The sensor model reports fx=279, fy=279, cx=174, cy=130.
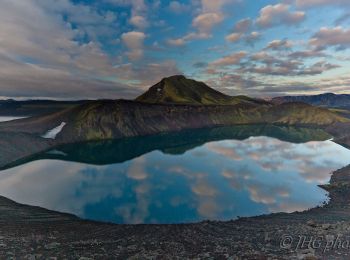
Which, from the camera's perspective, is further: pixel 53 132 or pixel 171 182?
pixel 53 132

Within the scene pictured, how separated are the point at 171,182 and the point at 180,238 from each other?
40977mm

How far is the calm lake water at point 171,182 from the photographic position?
188 feet

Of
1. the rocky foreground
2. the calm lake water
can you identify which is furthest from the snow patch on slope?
the rocky foreground

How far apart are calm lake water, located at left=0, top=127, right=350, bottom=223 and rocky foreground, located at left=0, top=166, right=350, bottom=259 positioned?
6.90 m

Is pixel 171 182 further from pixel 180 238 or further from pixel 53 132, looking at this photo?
pixel 53 132

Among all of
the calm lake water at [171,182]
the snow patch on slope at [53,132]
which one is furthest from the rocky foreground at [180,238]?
the snow patch on slope at [53,132]

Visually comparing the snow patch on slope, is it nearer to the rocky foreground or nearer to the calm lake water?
the calm lake water

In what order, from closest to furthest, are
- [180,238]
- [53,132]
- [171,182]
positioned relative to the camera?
[180,238]
[171,182]
[53,132]

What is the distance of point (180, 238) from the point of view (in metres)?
39.3

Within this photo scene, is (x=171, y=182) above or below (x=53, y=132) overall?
below

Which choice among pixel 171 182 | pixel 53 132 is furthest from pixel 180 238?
pixel 53 132

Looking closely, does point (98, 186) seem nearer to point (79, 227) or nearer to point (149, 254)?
point (79, 227)

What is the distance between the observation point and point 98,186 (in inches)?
2977

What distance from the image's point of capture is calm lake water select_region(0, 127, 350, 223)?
5725cm
